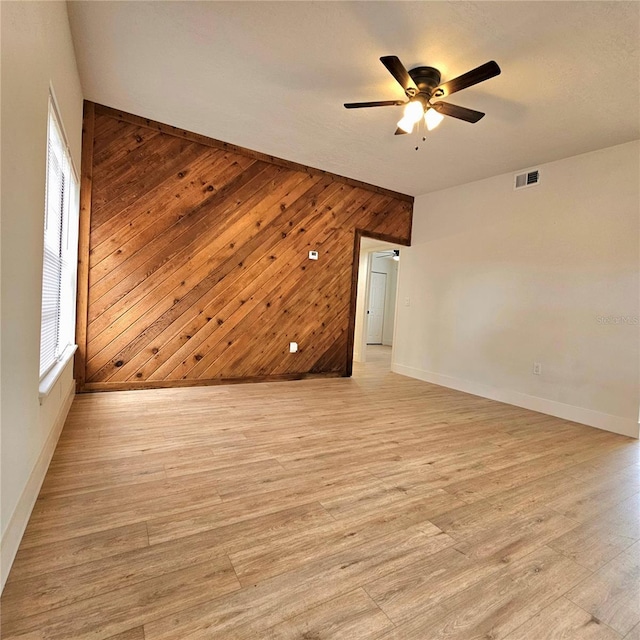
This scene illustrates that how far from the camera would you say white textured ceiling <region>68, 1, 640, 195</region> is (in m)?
2.07

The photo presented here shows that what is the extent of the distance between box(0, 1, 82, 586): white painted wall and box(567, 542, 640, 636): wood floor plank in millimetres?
2050

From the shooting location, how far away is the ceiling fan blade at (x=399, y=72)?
2.08 metres

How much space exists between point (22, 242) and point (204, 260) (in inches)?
Result: 101

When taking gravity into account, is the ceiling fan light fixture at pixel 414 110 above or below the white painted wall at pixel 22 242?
above

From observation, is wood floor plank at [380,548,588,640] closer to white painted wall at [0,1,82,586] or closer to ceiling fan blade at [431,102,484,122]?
white painted wall at [0,1,82,586]

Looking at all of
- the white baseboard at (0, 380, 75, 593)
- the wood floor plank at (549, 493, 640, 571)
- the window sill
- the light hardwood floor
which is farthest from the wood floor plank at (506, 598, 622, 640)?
the window sill

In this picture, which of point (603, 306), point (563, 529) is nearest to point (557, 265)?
point (603, 306)

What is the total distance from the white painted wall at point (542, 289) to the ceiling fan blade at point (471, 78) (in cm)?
218

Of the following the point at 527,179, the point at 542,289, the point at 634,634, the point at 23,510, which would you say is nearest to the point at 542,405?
the point at 542,289

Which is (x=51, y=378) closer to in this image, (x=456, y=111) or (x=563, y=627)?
(x=563, y=627)

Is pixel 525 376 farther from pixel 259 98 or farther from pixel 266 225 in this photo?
pixel 259 98

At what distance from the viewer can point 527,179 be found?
4.10 m

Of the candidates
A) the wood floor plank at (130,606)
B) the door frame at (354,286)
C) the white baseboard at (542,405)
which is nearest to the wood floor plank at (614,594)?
the wood floor plank at (130,606)

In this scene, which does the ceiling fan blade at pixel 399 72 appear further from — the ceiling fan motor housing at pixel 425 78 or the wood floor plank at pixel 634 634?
the wood floor plank at pixel 634 634
